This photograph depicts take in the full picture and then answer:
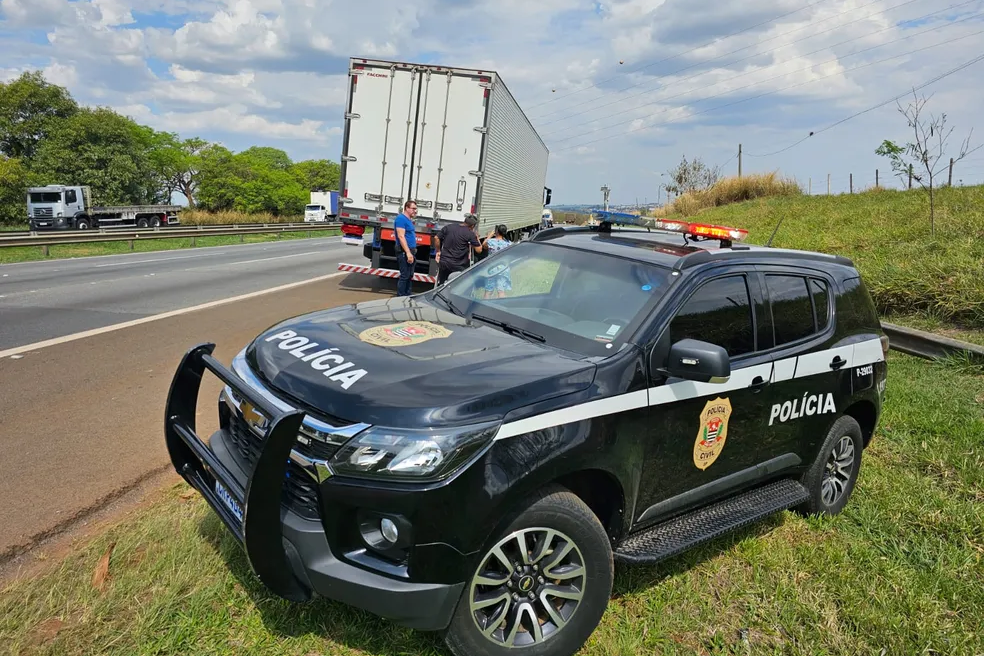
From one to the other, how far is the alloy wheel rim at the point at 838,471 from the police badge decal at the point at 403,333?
2.61 metres

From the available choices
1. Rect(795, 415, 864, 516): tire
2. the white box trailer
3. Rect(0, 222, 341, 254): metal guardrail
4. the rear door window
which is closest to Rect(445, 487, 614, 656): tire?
the rear door window

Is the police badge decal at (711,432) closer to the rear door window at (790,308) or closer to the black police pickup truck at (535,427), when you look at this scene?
the black police pickup truck at (535,427)

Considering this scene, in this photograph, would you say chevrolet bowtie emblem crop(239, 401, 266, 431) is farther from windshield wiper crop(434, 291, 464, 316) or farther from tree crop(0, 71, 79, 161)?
tree crop(0, 71, 79, 161)

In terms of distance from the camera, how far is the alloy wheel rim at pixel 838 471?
4148 millimetres

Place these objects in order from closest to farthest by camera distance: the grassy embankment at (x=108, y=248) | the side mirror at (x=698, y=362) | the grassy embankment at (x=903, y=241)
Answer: the side mirror at (x=698, y=362)
the grassy embankment at (x=903, y=241)
the grassy embankment at (x=108, y=248)

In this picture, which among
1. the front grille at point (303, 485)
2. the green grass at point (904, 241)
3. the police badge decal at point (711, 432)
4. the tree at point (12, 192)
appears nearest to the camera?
the front grille at point (303, 485)

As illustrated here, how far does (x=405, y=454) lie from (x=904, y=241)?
13969 millimetres

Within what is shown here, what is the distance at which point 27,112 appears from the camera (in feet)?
171

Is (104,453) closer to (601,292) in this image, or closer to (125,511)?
(125,511)

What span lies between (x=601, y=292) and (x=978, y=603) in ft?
8.18

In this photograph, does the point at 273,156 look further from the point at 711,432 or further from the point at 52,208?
the point at 711,432

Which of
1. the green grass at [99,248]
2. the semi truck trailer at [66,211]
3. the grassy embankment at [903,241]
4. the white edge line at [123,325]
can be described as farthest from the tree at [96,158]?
the white edge line at [123,325]

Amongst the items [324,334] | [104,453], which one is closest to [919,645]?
[324,334]

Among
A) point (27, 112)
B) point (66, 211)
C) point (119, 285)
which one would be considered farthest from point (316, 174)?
point (119, 285)
